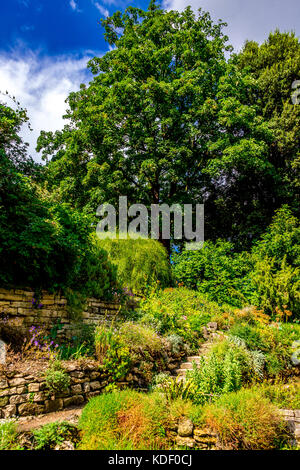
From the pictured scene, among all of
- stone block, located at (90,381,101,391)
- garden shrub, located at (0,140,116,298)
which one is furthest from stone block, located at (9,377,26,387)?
garden shrub, located at (0,140,116,298)

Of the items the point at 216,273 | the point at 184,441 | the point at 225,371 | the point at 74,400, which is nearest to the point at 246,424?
the point at 184,441

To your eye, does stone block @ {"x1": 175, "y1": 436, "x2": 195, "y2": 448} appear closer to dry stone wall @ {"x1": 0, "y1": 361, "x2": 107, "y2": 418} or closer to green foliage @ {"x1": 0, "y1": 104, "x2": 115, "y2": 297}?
dry stone wall @ {"x1": 0, "y1": 361, "x2": 107, "y2": 418}

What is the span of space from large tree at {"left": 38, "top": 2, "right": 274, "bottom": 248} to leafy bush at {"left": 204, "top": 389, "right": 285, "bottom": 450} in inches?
395

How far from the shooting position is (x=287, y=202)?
13.9 meters

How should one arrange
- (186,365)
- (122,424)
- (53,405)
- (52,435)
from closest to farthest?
(52,435)
(122,424)
(53,405)
(186,365)

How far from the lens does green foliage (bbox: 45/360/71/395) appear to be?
13.7ft

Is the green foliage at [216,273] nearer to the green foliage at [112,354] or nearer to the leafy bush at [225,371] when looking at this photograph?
the leafy bush at [225,371]

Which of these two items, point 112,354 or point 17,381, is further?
point 112,354

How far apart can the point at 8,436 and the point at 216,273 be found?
9.02 metres

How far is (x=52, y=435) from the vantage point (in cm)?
334

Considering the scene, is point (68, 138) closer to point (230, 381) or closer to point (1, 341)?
point (1, 341)

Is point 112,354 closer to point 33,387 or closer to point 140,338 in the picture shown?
point 140,338
